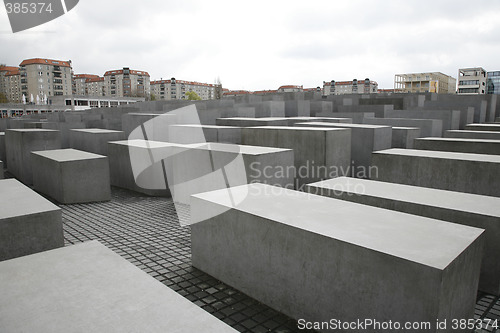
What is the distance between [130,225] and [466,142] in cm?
814

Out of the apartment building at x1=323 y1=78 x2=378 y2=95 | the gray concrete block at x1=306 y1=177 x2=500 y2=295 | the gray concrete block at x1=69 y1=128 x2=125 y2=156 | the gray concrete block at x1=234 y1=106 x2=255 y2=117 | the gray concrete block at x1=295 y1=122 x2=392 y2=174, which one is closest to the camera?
the gray concrete block at x1=306 y1=177 x2=500 y2=295

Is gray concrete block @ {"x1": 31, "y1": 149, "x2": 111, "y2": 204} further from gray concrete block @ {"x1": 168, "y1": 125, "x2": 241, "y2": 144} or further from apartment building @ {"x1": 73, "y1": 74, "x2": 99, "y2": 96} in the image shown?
apartment building @ {"x1": 73, "y1": 74, "x2": 99, "y2": 96}

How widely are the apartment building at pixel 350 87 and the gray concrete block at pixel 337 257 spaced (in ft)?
392

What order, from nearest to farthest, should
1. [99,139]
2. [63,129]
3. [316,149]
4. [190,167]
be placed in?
1. [190,167]
2. [316,149]
3. [99,139]
4. [63,129]

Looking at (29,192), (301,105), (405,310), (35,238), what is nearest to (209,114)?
(301,105)

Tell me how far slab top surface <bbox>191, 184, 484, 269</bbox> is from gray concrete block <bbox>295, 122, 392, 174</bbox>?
5.59 m

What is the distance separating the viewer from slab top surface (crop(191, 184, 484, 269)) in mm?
3262

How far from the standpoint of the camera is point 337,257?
11.6 ft

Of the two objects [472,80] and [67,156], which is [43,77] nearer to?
[472,80]

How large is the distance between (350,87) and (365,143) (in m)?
125

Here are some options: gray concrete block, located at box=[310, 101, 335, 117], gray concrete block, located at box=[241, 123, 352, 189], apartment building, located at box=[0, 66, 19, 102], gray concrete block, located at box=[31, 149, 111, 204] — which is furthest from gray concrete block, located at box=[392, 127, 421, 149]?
apartment building, located at box=[0, 66, 19, 102]

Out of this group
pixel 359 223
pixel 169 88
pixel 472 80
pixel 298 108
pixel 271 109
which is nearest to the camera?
pixel 359 223

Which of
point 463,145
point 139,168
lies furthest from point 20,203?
point 463,145

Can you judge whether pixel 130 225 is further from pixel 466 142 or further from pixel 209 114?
pixel 209 114
